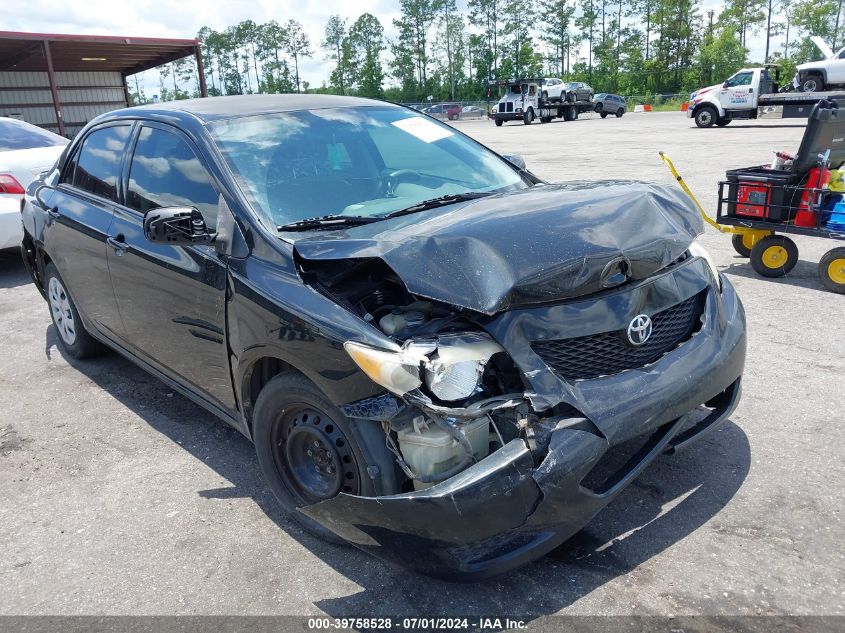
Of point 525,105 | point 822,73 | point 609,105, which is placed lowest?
point 609,105

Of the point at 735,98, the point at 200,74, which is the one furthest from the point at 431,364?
the point at 735,98

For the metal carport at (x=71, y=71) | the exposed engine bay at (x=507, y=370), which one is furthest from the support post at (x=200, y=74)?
the exposed engine bay at (x=507, y=370)

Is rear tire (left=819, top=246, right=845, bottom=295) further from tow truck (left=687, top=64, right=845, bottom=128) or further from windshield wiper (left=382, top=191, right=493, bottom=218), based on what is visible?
tow truck (left=687, top=64, right=845, bottom=128)

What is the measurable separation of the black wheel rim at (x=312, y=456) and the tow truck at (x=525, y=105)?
3715cm

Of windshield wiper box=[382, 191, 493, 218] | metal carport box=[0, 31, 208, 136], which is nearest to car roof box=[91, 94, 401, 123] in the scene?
windshield wiper box=[382, 191, 493, 218]

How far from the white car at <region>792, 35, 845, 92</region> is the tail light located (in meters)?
27.0

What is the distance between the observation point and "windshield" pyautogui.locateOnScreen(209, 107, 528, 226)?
10.7ft

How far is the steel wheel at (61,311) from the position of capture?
16.4 ft

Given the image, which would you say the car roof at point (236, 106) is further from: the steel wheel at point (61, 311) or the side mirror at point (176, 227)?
the steel wheel at point (61, 311)

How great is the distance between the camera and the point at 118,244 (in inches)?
152

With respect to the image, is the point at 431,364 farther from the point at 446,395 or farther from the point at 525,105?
the point at 525,105

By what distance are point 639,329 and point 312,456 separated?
139 cm

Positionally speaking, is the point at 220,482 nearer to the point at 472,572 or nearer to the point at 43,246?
the point at 472,572

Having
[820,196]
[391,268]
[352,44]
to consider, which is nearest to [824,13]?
[352,44]
